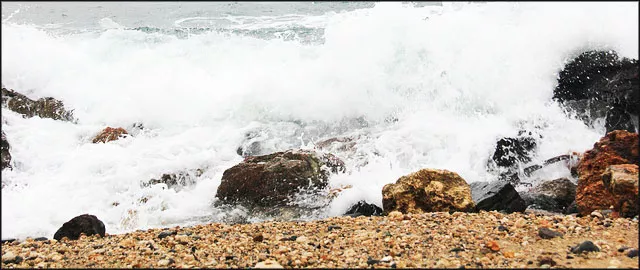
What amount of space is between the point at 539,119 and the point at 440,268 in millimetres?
6118

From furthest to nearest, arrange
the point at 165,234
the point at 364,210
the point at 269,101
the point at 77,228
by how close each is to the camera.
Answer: the point at 269,101 → the point at 364,210 → the point at 77,228 → the point at 165,234

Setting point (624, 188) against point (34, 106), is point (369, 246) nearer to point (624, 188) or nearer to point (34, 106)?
point (624, 188)

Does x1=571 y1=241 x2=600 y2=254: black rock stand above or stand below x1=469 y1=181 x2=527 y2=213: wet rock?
above

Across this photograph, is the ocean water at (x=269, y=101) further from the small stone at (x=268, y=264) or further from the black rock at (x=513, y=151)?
the small stone at (x=268, y=264)

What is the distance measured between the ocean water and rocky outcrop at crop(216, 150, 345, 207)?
11.9 inches

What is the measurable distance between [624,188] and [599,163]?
109 cm

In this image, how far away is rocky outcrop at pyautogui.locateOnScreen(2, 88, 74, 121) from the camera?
9.03 metres

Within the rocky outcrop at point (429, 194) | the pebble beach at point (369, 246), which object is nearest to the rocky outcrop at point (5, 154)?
the pebble beach at point (369, 246)

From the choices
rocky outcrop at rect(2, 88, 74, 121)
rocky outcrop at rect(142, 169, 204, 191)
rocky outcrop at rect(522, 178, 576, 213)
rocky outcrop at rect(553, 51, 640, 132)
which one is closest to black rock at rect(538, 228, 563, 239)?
rocky outcrop at rect(522, 178, 576, 213)

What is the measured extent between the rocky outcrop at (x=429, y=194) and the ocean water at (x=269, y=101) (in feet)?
1.78

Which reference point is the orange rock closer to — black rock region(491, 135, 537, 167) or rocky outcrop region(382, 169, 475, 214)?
rocky outcrop region(382, 169, 475, 214)

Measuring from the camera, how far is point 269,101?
10383 millimetres

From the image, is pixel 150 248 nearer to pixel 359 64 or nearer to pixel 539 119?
pixel 539 119

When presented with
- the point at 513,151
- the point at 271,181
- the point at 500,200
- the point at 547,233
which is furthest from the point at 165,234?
the point at 513,151
